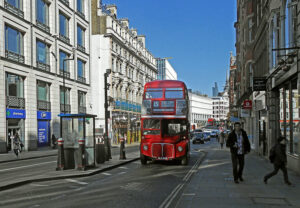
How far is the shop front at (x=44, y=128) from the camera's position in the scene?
35844 millimetres

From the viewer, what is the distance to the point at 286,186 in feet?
34.8

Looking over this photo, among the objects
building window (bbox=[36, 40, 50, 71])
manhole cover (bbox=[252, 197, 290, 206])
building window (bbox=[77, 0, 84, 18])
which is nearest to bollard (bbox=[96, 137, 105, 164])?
manhole cover (bbox=[252, 197, 290, 206])

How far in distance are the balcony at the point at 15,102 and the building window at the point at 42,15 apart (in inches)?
333

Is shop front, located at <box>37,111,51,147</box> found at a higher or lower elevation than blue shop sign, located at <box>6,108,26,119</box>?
lower

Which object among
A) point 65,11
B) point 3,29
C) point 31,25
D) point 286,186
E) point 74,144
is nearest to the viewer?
point 286,186

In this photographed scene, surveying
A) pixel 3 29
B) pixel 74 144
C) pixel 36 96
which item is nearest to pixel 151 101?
pixel 74 144

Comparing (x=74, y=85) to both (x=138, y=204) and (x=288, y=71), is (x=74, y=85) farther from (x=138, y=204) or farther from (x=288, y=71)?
(x=138, y=204)

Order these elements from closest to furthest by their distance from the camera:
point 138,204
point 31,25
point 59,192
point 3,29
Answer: point 138,204
point 59,192
point 3,29
point 31,25

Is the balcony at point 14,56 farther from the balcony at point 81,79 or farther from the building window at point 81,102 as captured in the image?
the building window at point 81,102

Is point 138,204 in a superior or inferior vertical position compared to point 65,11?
inferior

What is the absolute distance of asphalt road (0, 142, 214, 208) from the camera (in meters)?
8.16

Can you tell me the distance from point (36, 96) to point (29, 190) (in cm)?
2651

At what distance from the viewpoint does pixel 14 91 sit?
3203 cm

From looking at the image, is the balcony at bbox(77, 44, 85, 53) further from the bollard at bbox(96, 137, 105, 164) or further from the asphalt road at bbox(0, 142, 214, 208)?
the asphalt road at bbox(0, 142, 214, 208)
